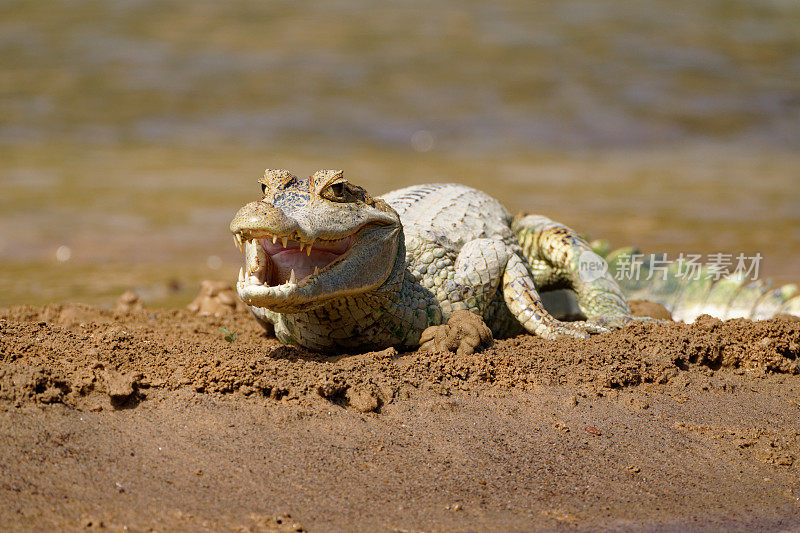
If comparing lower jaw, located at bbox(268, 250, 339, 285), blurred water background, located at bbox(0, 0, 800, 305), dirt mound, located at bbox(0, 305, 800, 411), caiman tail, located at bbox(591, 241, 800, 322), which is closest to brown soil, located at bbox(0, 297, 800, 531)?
dirt mound, located at bbox(0, 305, 800, 411)

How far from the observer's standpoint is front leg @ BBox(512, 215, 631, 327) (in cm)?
465

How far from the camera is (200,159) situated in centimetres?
1459

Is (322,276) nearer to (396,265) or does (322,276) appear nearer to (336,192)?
(336,192)

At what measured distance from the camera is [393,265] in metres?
3.85

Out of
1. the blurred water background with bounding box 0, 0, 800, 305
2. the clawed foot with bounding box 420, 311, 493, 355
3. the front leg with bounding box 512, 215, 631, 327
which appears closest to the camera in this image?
the clawed foot with bounding box 420, 311, 493, 355

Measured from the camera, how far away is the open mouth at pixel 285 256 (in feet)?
10.5

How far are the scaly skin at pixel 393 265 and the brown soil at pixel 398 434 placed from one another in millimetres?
272

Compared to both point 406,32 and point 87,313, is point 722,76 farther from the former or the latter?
point 87,313

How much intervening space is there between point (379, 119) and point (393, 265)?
50.2 feet

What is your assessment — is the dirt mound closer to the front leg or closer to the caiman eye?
the front leg

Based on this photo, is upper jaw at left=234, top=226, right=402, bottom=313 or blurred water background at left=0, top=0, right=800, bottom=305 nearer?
upper jaw at left=234, top=226, right=402, bottom=313

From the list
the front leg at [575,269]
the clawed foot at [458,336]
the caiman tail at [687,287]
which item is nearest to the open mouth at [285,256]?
the clawed foot at [458,336]

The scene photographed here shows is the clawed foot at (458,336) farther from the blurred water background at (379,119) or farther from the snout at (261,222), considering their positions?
the blurred water background at (379,119)

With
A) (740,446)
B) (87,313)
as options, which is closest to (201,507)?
(740,446)
